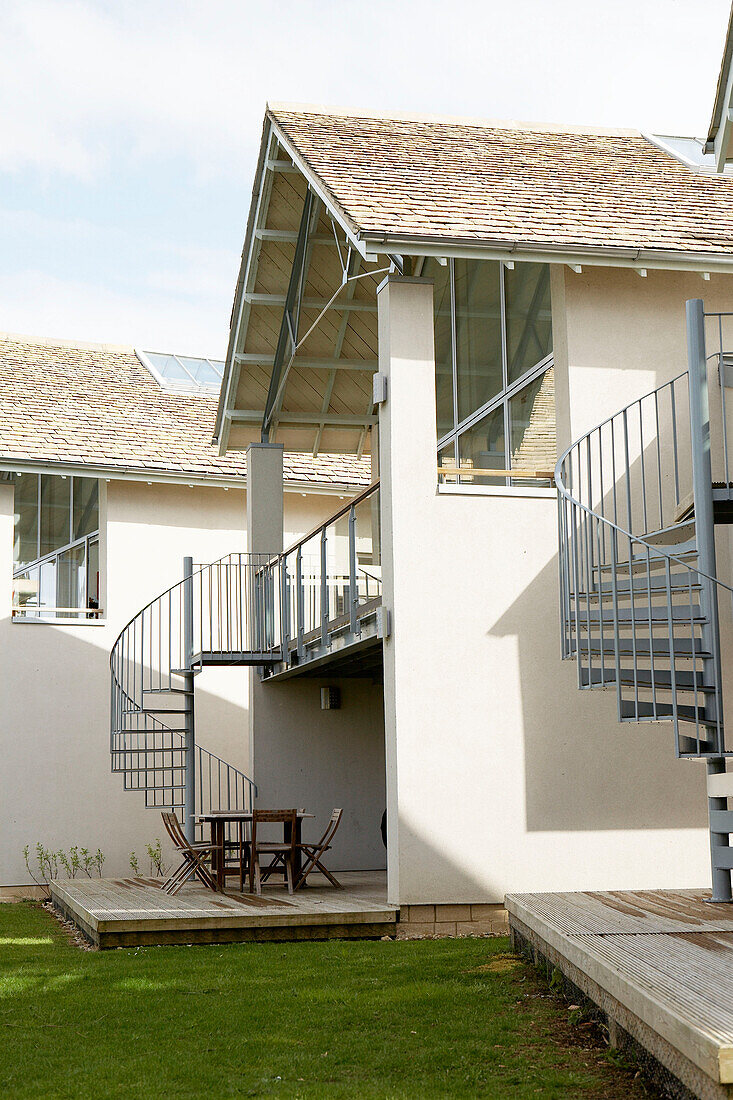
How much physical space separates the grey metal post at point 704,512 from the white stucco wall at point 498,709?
2.09 meters

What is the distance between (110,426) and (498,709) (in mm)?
9299

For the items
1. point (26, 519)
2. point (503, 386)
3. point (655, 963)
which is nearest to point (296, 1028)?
point (655, 963)

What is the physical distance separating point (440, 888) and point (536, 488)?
10.8 ft

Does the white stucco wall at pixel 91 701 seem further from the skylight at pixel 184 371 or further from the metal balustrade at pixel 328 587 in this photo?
the skylight at pixel 184 371

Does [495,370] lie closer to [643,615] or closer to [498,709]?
[498,709]

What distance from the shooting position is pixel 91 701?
15.4 metres

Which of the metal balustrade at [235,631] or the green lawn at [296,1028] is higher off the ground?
the metal balustrade at [235,631]

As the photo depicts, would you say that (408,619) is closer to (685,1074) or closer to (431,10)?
(685,1074)

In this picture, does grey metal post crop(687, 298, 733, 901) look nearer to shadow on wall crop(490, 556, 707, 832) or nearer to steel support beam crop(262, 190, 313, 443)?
shadow on wall crop(490, 556, 707, 832)

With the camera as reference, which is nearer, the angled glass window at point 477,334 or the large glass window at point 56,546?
the angled glass window at point 477,334

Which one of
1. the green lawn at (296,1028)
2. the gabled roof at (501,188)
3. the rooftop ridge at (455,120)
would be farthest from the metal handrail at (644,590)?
the rooftop ridge at (455,120)

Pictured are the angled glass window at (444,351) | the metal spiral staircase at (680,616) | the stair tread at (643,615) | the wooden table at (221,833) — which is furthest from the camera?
the angled glass window at (444,351)

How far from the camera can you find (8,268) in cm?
4012

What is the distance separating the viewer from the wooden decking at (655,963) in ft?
11.7
